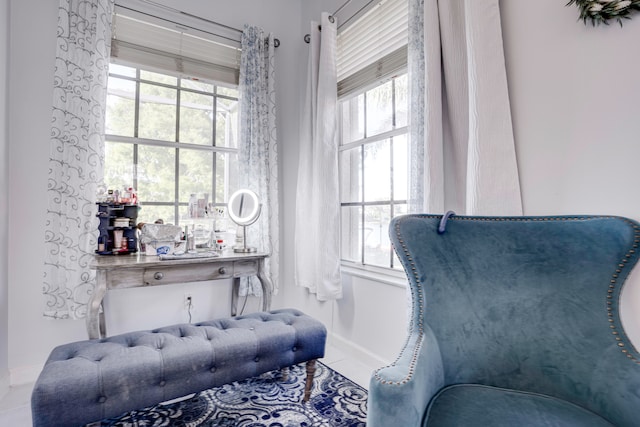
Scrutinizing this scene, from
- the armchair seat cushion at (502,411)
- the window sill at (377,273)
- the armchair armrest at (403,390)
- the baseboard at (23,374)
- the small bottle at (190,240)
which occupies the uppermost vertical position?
the small bottle at (190,240)

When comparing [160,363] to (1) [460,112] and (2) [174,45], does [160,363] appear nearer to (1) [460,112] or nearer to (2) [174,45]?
(1) [460,112]

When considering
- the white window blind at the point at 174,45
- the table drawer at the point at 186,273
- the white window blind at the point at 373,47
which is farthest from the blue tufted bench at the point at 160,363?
the white window blind at the point at 174,45

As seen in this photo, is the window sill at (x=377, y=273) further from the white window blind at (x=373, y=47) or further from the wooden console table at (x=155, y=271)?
the white window blind at (x=373, y=47)

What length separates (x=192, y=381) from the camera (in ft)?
4.16

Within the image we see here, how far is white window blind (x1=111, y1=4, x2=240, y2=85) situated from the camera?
2.12 m

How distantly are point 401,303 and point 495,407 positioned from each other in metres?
1.05

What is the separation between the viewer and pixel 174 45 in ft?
7.50

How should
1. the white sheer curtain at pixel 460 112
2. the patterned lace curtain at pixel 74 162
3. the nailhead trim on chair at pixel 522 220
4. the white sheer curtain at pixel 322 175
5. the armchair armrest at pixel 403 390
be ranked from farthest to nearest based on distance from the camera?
the white sheer curtain at pixel 322 175, the patterned lace curtain at pixel 74 162, the white sheer curtain at pixel 460 112, the nailhead trim on chair at pixel 522 220, the armchair armrest at pixel 403 390

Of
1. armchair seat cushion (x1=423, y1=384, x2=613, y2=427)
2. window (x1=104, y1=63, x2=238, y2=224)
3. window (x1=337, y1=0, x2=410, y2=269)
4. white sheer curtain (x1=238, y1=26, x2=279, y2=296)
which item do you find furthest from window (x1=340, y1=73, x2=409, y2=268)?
armchair seat cushion (x1=423, y1=384, x2=613, y2=427)

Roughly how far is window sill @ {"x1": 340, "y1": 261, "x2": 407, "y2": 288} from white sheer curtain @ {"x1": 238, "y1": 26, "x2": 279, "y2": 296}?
581mm

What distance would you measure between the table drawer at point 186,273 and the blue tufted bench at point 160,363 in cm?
36

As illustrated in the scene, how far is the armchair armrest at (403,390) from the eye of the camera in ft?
2.30

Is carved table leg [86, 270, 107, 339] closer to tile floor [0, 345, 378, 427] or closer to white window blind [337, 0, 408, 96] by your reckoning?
tile floor [0, 345, 378, 427]

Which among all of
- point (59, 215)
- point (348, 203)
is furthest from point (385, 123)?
point (59, 215)
